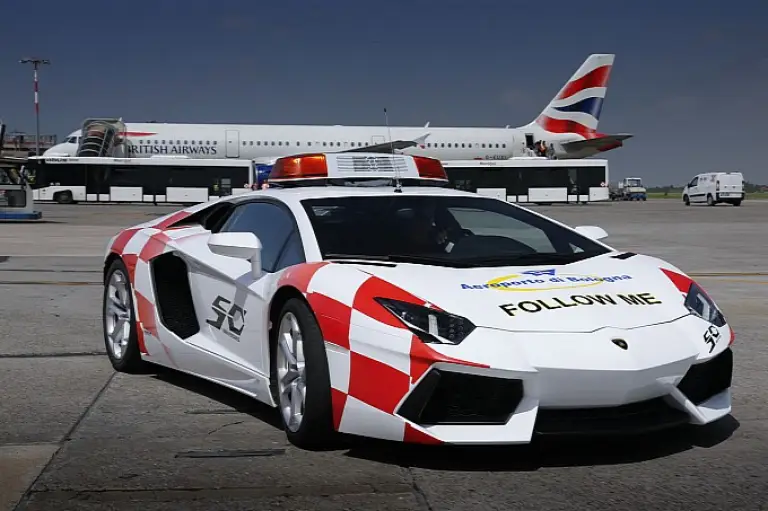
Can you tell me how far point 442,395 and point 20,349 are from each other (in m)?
4.42

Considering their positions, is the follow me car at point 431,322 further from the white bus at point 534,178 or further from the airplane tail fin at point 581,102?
the airplane tail fin at point 581,102

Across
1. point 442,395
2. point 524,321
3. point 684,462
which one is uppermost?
point 524,321

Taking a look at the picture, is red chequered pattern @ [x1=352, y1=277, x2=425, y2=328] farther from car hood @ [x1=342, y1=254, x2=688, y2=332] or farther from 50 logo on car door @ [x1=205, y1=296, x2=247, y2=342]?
50 logo on car door @ [x1=205, y1=296, x2=247, y2=342]

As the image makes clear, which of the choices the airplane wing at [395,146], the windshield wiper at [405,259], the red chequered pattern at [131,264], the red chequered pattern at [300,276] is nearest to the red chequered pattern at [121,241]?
the red chequered pattern at [131,264]

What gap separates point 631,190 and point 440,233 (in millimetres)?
84233

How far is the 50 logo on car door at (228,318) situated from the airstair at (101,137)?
4635 cm

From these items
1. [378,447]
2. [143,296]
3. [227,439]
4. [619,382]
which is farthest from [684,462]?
[143,296]

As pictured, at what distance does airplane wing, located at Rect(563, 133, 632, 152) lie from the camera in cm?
5587

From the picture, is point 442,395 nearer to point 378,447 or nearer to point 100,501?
point 378,447

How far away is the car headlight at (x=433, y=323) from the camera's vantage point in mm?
4098

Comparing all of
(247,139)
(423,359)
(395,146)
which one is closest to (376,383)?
(423,359)

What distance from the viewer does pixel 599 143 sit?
186ft

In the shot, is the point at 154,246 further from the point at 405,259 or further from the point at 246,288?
the point at 405,259

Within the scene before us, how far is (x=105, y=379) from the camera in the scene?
6.35 m
